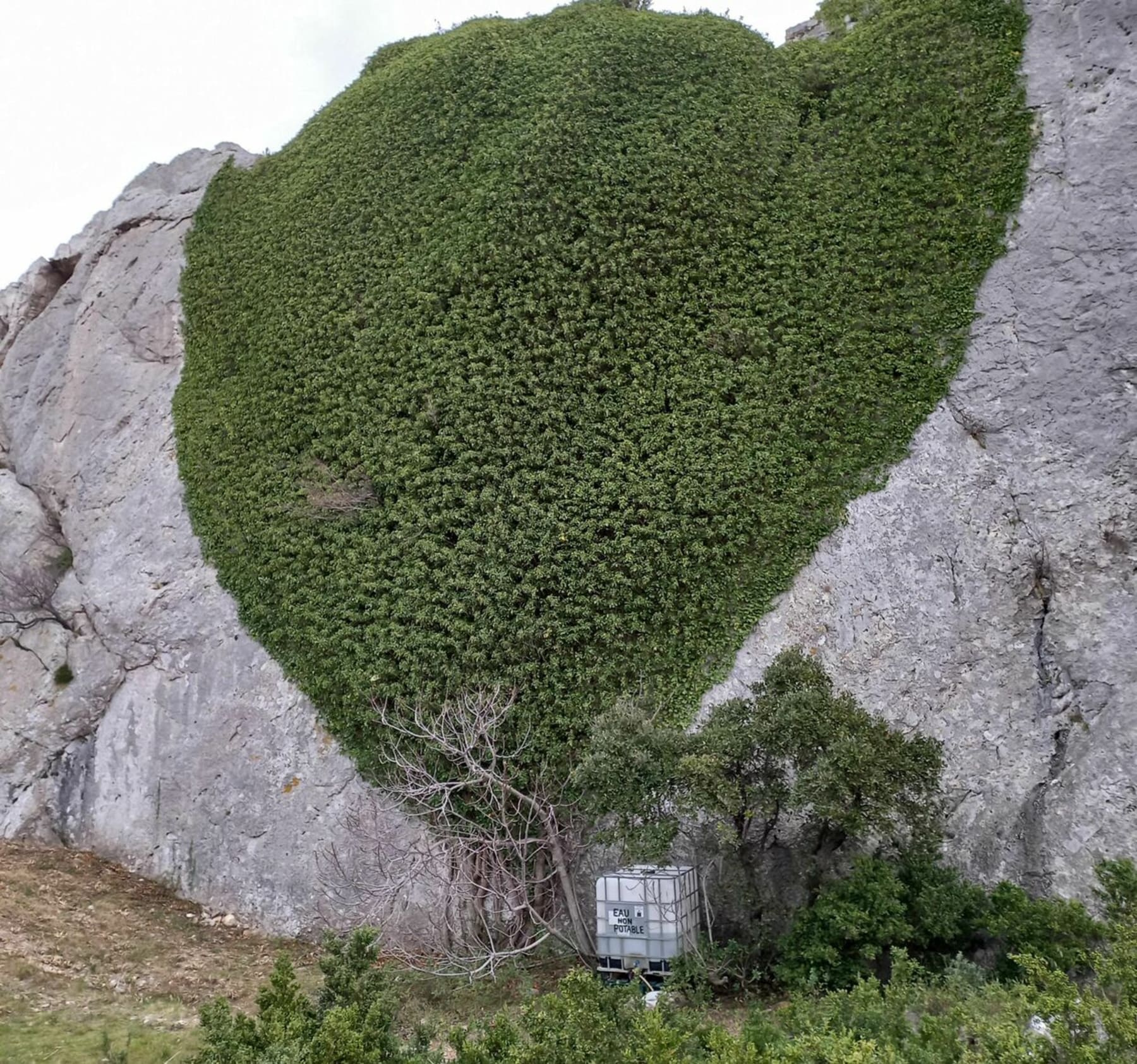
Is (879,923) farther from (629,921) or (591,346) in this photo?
(591,346)

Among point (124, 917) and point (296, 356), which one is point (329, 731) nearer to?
point (124, 917)

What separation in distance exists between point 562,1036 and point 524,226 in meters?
9.71

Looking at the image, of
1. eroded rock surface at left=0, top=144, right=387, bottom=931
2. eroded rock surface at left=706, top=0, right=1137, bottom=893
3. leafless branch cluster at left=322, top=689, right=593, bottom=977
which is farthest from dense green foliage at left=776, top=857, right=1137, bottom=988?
eroded rock surface at left=0, top=144, right=387, bottom=931

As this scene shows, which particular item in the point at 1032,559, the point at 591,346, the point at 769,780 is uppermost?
the point at 591,346

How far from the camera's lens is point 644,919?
7734mm

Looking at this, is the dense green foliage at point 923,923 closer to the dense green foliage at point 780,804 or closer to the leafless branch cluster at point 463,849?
the dense green foliage at point 780,804

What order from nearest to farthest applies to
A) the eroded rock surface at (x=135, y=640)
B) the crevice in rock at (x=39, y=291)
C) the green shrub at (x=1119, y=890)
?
the green shrub at (x=1119, y=890), the eroded rock surface at (x=135, y=640), the crevice in rock at (x=39, y=291)

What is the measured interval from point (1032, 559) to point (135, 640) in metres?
11.4

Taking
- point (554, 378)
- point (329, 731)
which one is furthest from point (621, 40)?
point (329, 731)

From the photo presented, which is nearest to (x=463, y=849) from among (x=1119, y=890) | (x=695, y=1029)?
(x=695, y=1029)

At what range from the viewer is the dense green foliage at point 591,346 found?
977 cm

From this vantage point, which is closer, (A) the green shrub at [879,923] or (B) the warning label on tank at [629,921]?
(A) the green shrub at [879,923]

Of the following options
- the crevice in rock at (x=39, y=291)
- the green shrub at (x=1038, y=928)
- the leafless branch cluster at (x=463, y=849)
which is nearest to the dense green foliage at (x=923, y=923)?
the green shrub at (x=1038, y=928)

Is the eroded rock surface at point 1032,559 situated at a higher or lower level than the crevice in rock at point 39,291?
lower
